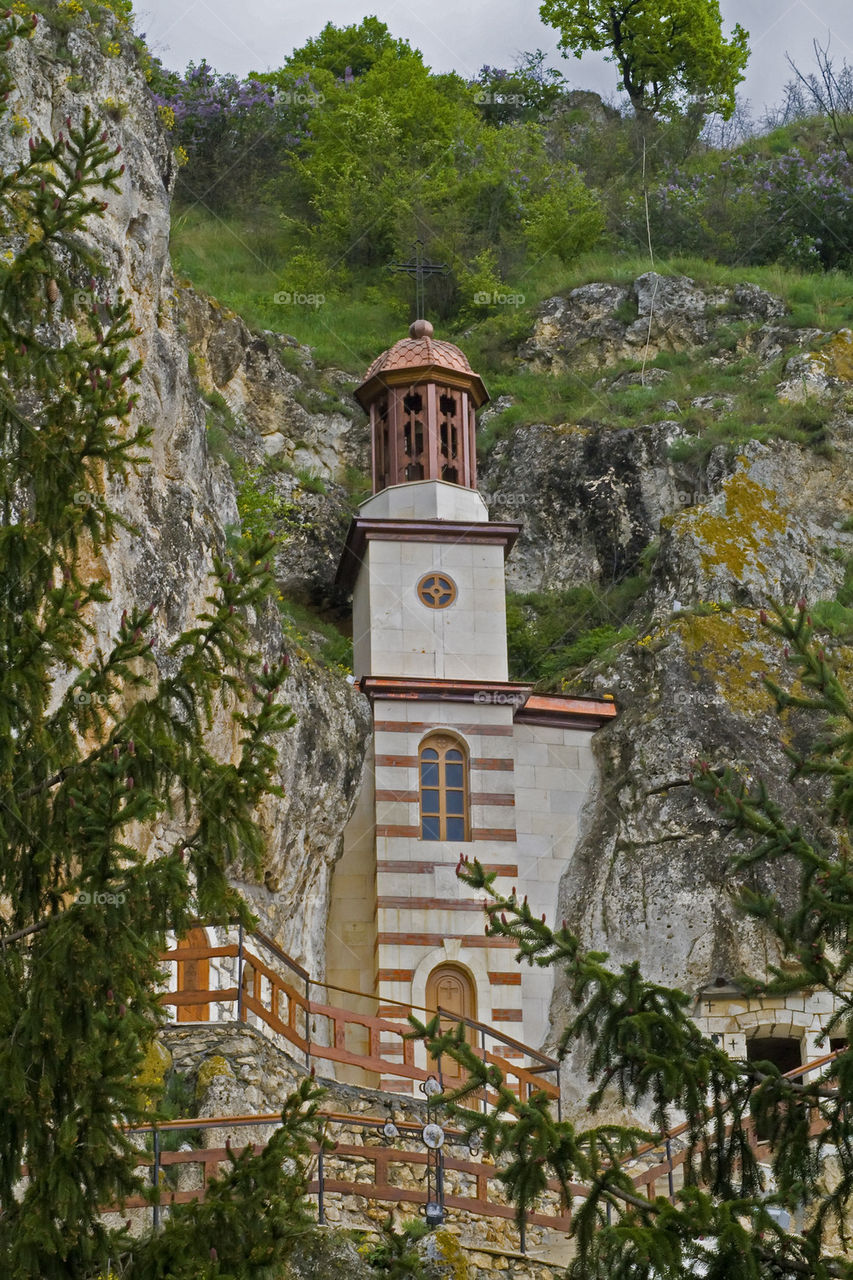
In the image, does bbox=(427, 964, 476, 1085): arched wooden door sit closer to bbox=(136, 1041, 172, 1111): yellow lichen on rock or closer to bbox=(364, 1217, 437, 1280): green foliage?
bbox=(136, 1041, 172, 1111): yellow lichen on rock

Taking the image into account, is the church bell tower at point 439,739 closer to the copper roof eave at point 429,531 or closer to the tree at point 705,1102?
the copper roof eave at point 429,531

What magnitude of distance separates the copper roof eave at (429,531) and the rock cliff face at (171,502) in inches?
108

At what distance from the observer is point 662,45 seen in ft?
170

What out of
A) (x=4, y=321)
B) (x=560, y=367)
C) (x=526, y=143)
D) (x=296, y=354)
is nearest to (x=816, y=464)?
(x=560, y=367)

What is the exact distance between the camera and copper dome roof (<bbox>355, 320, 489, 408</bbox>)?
3209 centimetres

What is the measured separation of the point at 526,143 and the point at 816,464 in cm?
1761

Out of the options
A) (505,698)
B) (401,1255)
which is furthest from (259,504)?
(401,1255)

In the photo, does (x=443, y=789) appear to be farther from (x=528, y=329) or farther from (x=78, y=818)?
(x=78, y=818)

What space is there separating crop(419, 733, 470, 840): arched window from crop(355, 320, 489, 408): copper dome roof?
249 inches

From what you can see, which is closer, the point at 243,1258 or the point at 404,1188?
the point at 243,1258

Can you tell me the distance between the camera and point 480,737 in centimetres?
2930

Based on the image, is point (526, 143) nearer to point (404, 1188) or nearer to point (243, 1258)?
point (404, 1188)

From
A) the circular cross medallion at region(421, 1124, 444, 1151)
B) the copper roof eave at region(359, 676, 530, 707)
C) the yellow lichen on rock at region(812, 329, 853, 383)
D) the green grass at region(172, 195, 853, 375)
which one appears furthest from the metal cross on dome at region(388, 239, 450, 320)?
the circular cross medallion at region(421, 1124, 444, 1151)

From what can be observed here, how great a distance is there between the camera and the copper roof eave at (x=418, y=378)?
32.1 m
